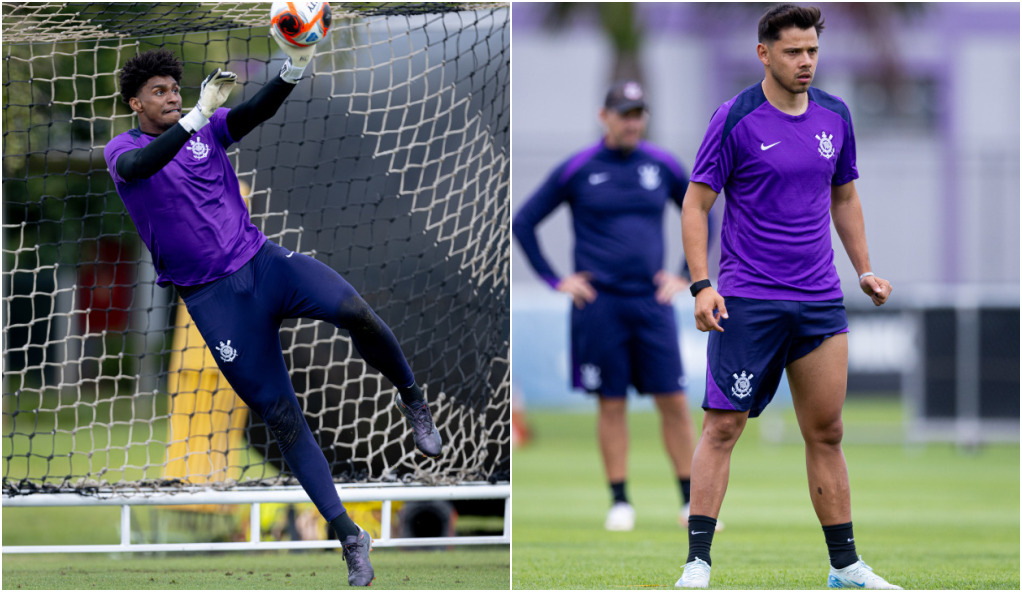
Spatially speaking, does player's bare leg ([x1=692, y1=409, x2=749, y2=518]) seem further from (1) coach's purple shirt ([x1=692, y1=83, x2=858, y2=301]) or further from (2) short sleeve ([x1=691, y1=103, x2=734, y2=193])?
(2) short sleeve ([x1=691, y1=103, x2=734, y2=193])

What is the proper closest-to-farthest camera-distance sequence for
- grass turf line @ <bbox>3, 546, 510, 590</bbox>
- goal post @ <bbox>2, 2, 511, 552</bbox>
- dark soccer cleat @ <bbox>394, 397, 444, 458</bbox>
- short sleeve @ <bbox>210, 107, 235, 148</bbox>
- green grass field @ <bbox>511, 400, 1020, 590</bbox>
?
short sleeve @ <bbox>210, 107, 235, 148</bbox> < dark soccer cleat @ <bbox>394, 397, 444, 458</bbox> < green grass field @ <bbox>511, 400, 1020, 590</bbox> < grass turf line @ <bbox>3, 546, 510, 590</bbox> < goal post @ <bbox>2, 2, 511, 552</bbox>

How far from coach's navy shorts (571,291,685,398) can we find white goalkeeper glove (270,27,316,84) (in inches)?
127

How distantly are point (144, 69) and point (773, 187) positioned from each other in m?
2.57

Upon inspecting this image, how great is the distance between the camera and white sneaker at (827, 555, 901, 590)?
477cm

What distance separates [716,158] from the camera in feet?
15.4

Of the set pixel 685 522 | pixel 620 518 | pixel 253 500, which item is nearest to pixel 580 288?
pixel 620 518

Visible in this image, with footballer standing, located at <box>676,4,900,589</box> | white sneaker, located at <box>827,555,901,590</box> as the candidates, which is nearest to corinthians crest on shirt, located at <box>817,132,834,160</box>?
footballer standing, located at <box>676,4,900,589</box>

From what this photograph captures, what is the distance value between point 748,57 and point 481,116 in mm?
19724

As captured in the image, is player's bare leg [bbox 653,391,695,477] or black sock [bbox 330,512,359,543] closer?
black sock [bbox 330,512,359,543]

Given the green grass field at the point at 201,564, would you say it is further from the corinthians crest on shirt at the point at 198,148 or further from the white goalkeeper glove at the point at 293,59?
the white goalkeeper glove at the point at 293,59

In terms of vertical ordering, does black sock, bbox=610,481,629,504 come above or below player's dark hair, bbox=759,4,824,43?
below

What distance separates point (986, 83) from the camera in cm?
2577

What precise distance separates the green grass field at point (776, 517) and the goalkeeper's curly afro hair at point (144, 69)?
8.50 feet

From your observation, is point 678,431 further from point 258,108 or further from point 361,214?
point 258,108
